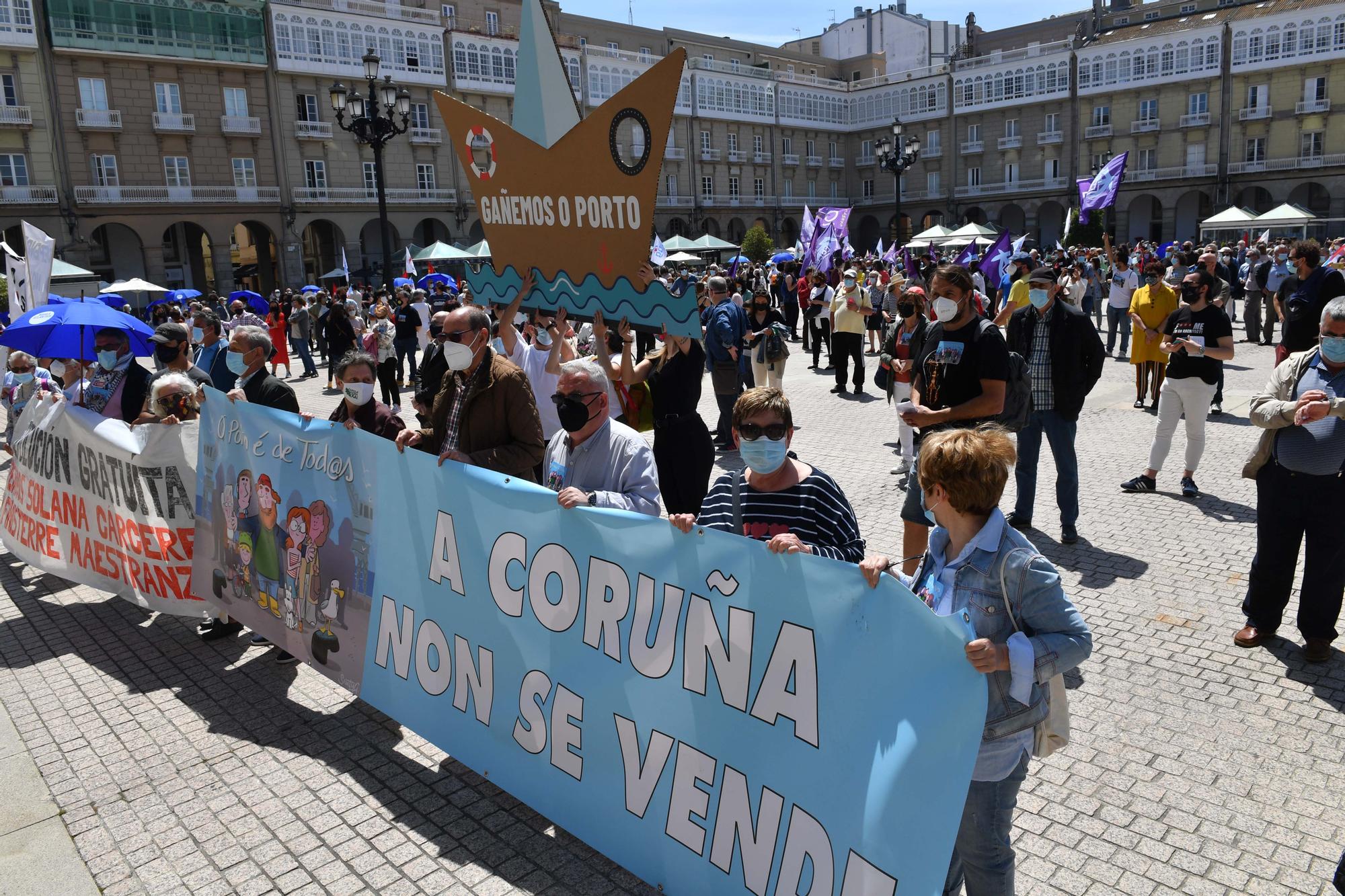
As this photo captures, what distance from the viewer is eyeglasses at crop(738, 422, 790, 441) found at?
3.29 metres

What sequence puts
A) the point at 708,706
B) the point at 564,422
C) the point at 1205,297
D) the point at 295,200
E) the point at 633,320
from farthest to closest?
the point at 295,200, the point at 1205,297, the point at 633,320, the point at 564,422, the point at 708,706

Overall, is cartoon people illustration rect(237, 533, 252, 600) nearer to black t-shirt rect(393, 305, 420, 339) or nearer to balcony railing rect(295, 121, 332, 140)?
black t-shirt rect(393, 305, 420, 339)

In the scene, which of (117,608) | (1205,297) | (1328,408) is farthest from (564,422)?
(1205,297)

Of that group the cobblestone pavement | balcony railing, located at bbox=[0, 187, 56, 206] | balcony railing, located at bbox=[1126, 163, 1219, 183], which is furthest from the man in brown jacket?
balcony railing, located at bbox=[1126, 163, 1219, 183]

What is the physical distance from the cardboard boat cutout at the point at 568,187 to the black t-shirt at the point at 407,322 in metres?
12.0

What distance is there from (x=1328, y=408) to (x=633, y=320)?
3.18 metres

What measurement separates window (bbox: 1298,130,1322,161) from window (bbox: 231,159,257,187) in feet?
173

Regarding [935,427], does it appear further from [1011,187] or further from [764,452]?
[1011,187]

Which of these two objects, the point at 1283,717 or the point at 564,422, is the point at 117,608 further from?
the point at 1283,717

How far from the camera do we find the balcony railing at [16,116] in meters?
34.9

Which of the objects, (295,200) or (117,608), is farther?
(295,200)

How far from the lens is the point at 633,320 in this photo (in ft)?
14.1

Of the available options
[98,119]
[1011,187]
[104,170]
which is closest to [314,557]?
[98,119]

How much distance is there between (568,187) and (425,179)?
1780 inches
